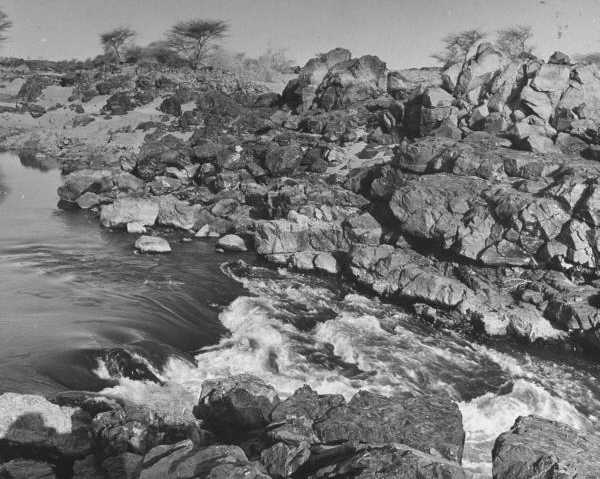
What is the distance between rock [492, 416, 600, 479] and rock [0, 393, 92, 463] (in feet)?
17.7

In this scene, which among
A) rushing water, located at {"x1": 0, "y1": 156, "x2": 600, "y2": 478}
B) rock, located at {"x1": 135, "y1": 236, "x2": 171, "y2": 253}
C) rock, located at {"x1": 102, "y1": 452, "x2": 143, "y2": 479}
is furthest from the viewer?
rock, located at {"x1": 135, "y1": 236, "x2": 171, "y2": 253}

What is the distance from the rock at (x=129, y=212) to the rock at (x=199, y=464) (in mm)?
16390

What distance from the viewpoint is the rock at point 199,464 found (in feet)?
18.2

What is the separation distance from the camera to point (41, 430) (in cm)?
747

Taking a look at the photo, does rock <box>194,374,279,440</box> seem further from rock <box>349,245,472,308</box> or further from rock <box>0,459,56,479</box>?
rock <box>349,245,472,308</box>

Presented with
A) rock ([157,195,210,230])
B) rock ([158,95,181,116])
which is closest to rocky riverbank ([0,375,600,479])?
rock ([157,195,210,230])

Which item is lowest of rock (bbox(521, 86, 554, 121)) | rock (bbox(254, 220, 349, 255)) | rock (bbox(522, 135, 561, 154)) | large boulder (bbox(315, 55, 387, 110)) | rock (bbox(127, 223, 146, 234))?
rock (bbox(127, 223, 146, 234))

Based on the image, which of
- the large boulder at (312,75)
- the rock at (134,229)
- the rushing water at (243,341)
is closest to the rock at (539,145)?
the rushing water at (243,341)

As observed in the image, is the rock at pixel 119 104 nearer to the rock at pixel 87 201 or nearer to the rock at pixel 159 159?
the rock at pixel 159 159

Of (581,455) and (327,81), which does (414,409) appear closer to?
(581,455)

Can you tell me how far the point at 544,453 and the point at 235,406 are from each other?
4.35 meters

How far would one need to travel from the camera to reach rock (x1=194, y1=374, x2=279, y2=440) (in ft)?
27.0

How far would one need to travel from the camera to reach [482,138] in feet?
69.3

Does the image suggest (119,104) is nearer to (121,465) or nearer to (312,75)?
(312,75)
